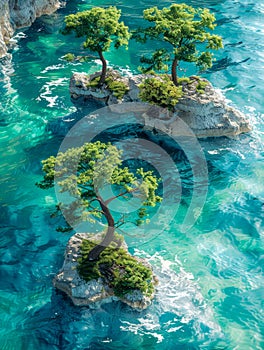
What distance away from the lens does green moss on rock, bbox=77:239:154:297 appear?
965 inches

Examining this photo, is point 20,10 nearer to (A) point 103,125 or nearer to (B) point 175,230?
(A) point 103,125

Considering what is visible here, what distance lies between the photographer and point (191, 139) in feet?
119

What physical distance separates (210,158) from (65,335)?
54.6 ft

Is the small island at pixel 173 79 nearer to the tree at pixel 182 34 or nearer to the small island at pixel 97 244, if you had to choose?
the tree at pixel 182 34

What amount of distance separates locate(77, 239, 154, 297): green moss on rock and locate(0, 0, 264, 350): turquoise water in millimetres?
1091

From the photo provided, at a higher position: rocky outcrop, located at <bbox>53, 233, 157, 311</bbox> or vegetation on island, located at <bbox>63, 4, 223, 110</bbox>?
vegetation on island, located at <bbox>63, 4, 223, 110</bbox>

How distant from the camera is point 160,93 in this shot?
114 ft

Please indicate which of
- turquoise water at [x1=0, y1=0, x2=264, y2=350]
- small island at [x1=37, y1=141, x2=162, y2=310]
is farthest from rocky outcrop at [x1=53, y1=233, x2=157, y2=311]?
turquoise water at [x1=0, y1=0, x2=264, y2=350]

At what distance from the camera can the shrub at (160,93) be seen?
34.5 metres

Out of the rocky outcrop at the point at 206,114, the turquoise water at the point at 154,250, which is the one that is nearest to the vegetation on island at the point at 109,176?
the rocky outcrop at the point at 206,114

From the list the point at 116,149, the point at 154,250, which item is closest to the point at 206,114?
the point at 154,250

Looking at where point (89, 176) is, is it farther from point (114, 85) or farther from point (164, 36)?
point (164, 36)

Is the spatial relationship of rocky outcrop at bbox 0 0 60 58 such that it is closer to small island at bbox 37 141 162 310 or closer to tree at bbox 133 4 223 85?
tree at bbox 133 4 223 85

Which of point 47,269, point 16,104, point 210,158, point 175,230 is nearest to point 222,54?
point 210,158
